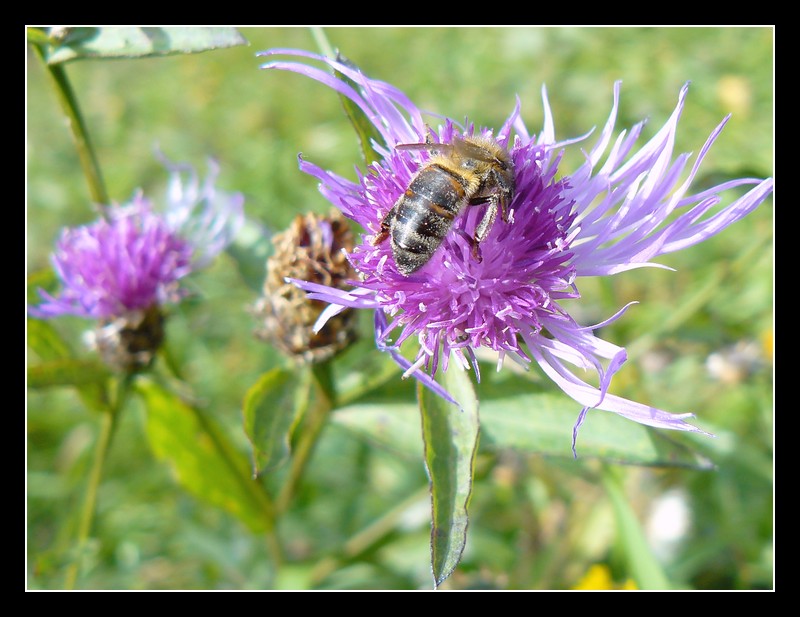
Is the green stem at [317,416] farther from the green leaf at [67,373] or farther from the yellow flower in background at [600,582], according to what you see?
the yellow flower in background at [600,582]

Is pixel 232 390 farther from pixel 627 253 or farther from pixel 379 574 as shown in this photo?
pixel 627 253

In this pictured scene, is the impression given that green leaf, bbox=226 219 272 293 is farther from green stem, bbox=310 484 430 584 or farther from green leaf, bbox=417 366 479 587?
Answer: green stem, bbox=310 484 430 584

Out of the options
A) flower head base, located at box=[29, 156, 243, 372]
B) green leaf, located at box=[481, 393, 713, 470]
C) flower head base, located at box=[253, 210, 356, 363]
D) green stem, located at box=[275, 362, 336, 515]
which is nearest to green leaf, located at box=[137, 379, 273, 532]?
green stem, located at box=[275, 362, 336, 515]

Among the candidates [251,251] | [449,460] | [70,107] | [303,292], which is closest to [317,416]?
[303,292]

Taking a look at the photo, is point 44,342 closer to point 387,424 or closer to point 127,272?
point 127,272

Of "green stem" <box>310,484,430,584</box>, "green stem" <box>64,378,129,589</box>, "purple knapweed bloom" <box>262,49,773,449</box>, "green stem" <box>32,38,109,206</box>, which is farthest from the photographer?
"green stem" <box>310,484,430,584</box>

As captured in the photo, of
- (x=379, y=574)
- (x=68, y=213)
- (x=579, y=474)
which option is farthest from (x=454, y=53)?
(x=379, y=574)

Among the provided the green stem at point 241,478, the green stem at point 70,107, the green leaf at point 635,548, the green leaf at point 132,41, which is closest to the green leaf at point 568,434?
the green leaf at point 635,548

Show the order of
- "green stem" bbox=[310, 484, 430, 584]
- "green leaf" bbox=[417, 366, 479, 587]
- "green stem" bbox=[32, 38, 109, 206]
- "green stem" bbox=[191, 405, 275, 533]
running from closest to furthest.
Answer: "green leaf" bbox=[417, 366, 479, 587] < "green stem" bbox=[32, 38, 109, 206] < "green stem" bbox=[191, 405, 275, 533] < "green stem" bbox=[310, 484, 430, 584]
